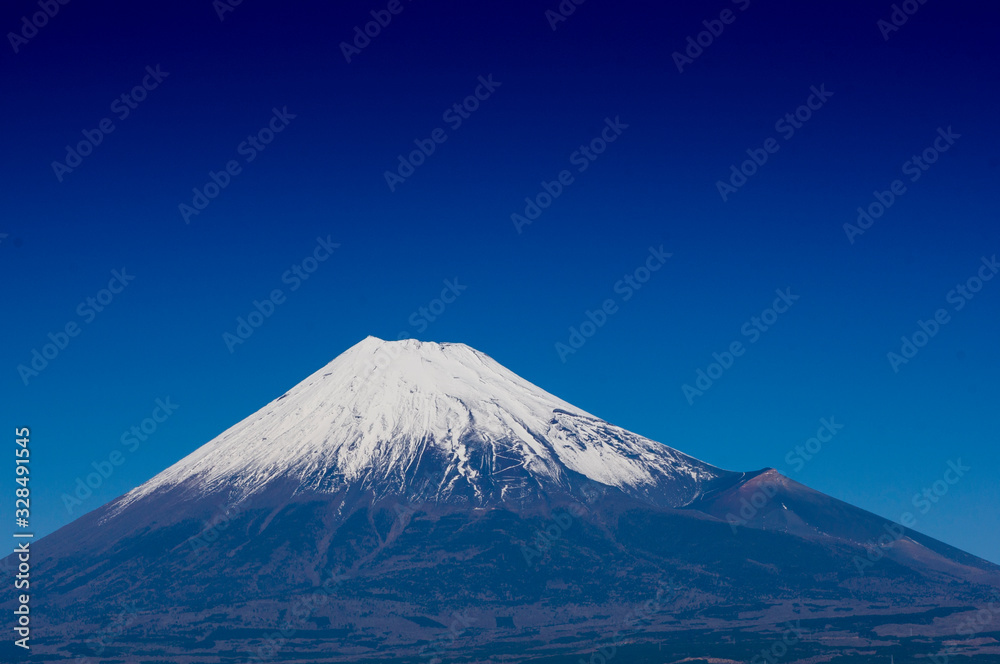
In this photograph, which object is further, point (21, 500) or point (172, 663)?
point (172, 663)

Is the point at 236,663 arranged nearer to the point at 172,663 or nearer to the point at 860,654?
the point at 172,663

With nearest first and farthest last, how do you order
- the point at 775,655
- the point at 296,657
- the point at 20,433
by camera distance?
the point at 20,433 → the point at 775,655 → the point at 296,657

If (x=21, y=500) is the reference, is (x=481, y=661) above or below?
below

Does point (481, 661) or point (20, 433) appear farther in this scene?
point (481, 661)

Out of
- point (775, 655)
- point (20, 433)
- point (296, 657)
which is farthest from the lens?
point (296, 657)

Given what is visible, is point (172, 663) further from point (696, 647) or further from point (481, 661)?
point (696, 647)

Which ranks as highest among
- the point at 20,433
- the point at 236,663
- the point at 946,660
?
the point at 20,433

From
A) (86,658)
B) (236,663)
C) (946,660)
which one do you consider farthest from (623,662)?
(86,658)

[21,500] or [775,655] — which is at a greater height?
[21,500]

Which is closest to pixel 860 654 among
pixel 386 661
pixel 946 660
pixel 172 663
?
pixel 946 660
